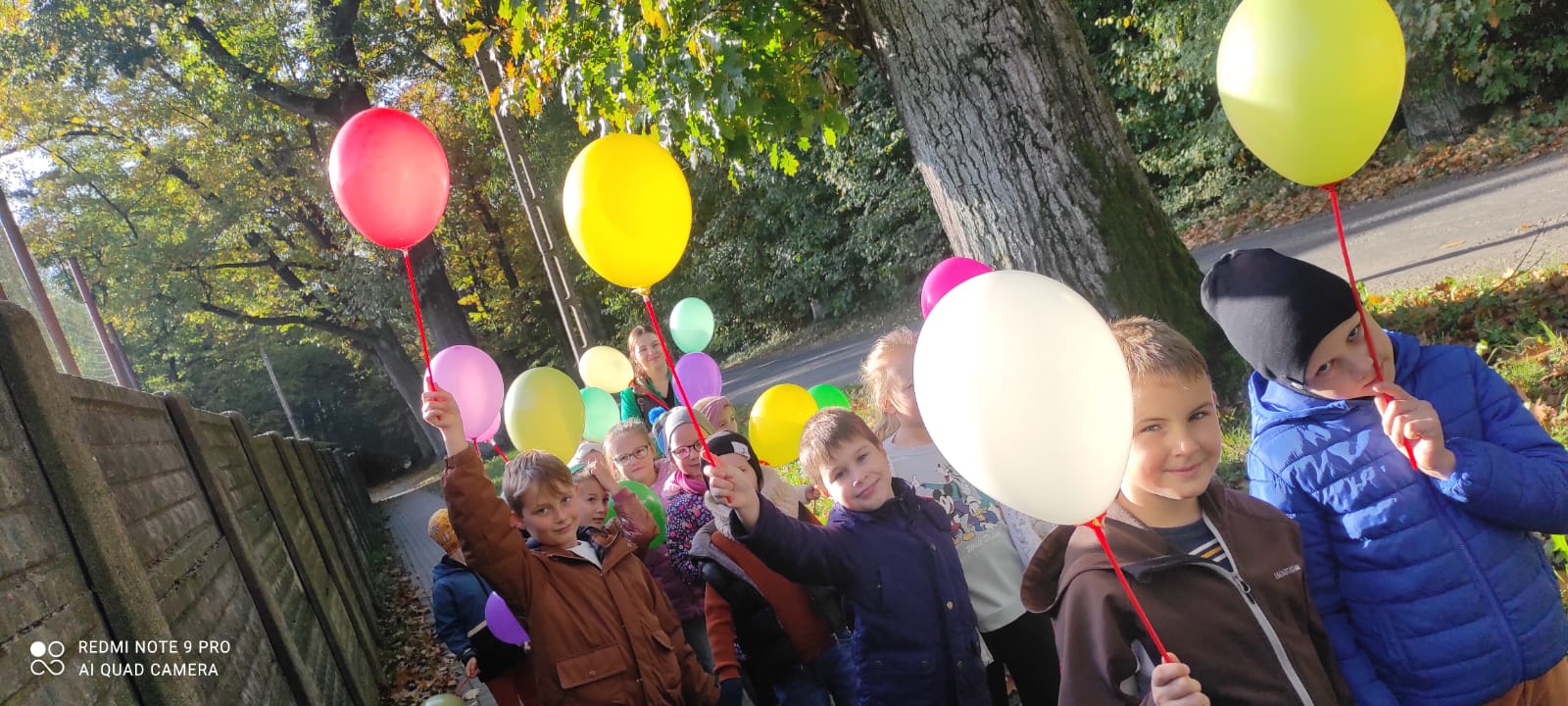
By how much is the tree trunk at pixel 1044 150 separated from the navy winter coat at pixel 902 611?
7.59ft

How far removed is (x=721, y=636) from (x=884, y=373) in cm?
100

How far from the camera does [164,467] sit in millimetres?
3043

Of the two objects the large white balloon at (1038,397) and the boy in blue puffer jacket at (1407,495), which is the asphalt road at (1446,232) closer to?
the boy in blue puffer jacket at (1407,495)

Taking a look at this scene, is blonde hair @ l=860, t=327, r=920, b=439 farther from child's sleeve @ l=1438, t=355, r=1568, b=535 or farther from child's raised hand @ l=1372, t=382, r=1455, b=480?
child's sleeve @ l=1438, t=355, r=1568, b=535

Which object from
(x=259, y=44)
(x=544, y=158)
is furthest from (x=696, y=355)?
(x=544, y=158)

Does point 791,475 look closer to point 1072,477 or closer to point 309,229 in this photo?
point 1072,477

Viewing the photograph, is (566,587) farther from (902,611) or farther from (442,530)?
(442,530)

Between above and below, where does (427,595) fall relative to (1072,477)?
below

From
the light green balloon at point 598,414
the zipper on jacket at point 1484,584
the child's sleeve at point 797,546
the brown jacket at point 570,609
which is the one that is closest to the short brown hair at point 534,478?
the brown jacket at point 570,609

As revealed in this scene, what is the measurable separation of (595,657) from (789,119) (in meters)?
3.22

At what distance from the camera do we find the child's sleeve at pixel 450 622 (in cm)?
357

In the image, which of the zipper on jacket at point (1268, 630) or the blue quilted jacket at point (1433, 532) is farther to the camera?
the blue quilted jacket at point (1433, 532)

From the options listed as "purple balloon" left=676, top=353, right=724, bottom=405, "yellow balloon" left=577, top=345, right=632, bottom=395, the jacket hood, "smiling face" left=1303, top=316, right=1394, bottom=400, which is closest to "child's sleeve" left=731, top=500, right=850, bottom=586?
the jacket hood

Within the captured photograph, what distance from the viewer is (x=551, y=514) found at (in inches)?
114
